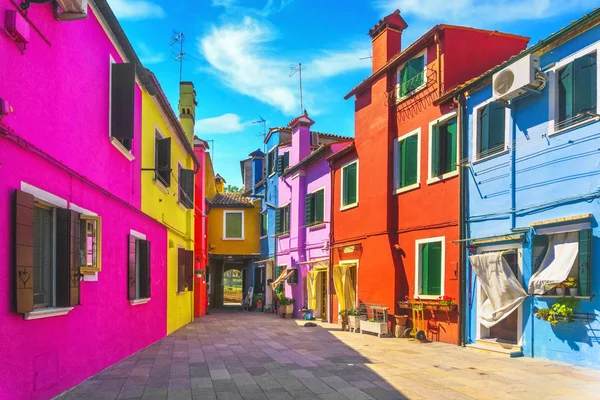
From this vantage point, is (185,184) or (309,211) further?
(309,211)

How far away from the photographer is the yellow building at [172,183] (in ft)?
A: 36.4

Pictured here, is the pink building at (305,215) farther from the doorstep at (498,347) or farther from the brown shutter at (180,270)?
the doorstep at (498,347)

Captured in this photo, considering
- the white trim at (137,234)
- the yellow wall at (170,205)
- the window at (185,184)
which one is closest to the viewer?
the white trim at (137,234)

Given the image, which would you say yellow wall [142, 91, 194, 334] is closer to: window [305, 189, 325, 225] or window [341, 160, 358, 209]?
window [305, 189, 325, 225]

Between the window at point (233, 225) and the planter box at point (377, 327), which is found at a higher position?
the window at point (233, 225)

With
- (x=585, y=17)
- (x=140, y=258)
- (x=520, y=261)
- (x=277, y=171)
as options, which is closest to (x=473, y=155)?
(x=520, y=261)

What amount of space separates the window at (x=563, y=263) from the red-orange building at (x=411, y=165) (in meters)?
2.40

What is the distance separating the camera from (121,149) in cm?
864

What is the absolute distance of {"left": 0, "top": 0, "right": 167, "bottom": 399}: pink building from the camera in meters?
4.95

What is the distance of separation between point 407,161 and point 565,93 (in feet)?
16.3

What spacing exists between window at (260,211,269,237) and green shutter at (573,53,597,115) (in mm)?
18946

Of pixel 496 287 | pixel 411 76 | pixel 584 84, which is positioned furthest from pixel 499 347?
pixel 411 76

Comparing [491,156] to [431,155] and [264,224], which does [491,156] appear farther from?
[264,224]

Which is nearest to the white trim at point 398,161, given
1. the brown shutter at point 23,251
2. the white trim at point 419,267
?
the white trim at point 419,267
